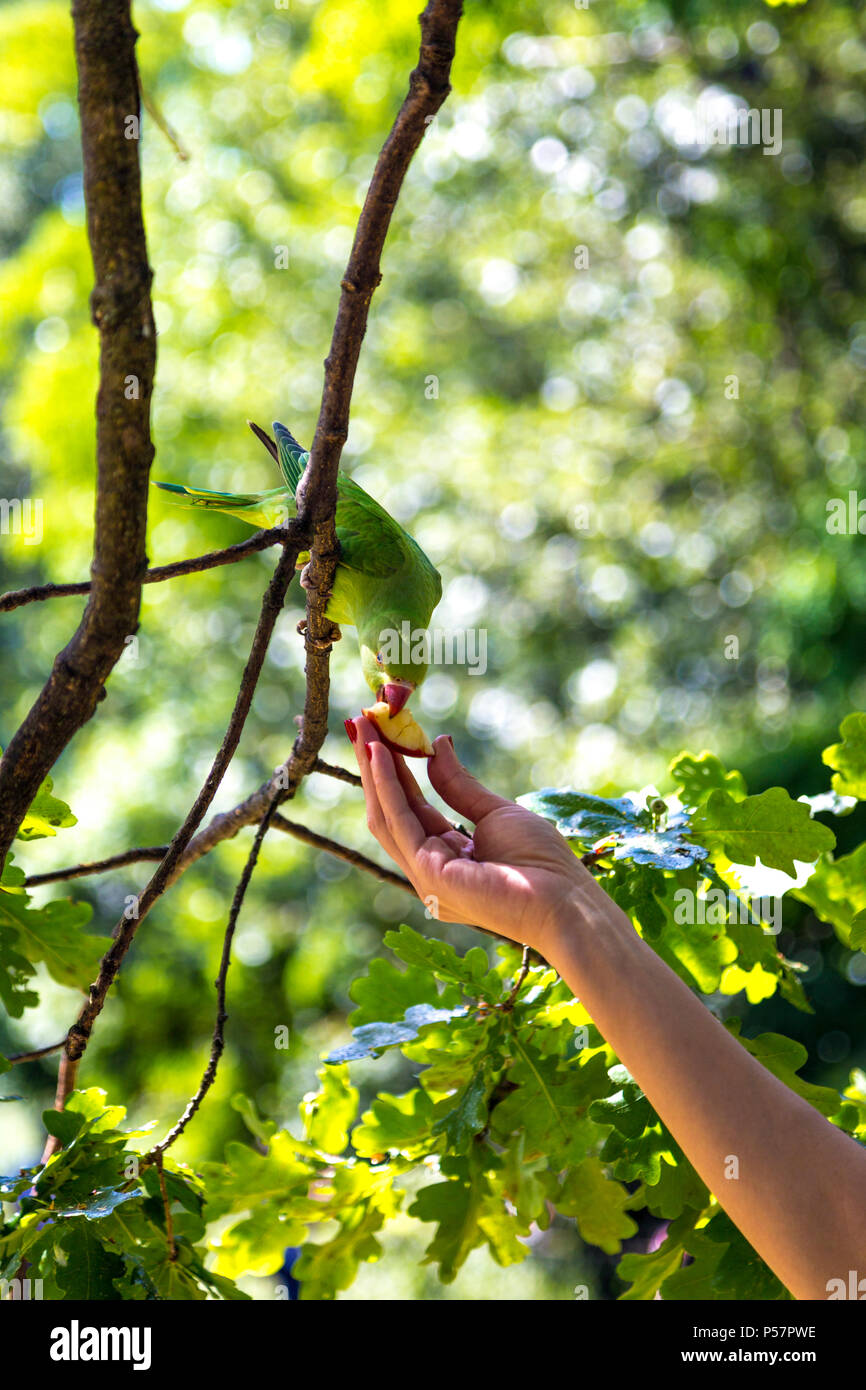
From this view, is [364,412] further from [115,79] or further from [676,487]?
[115,79]

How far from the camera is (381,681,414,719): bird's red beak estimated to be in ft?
4.68

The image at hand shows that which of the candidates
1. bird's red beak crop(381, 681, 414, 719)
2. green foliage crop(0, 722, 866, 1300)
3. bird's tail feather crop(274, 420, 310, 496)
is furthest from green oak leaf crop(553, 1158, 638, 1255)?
bird's tail feather crop(274, 420, 310, 496)

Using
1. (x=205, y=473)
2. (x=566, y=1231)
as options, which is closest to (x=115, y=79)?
(x=566, y=1231)

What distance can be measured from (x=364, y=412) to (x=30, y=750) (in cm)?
772

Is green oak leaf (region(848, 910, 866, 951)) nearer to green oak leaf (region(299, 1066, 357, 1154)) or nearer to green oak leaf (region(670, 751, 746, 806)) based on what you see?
green oak leaf (region(670, 751, 746, 806))

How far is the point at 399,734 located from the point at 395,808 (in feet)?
0.60

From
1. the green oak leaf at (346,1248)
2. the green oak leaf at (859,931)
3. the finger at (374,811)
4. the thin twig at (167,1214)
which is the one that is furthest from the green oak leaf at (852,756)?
the thin twig at (167,1214)

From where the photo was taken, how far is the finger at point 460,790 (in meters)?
1.14

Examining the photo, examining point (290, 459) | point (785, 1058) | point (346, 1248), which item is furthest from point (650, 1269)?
point (290, 459)

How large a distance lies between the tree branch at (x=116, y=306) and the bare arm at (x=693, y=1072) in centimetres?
44

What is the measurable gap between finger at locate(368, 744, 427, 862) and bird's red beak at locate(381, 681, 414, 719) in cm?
20

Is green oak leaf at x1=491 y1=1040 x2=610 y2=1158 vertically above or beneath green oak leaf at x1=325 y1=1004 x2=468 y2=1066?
beneath

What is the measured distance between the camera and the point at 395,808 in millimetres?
1156
